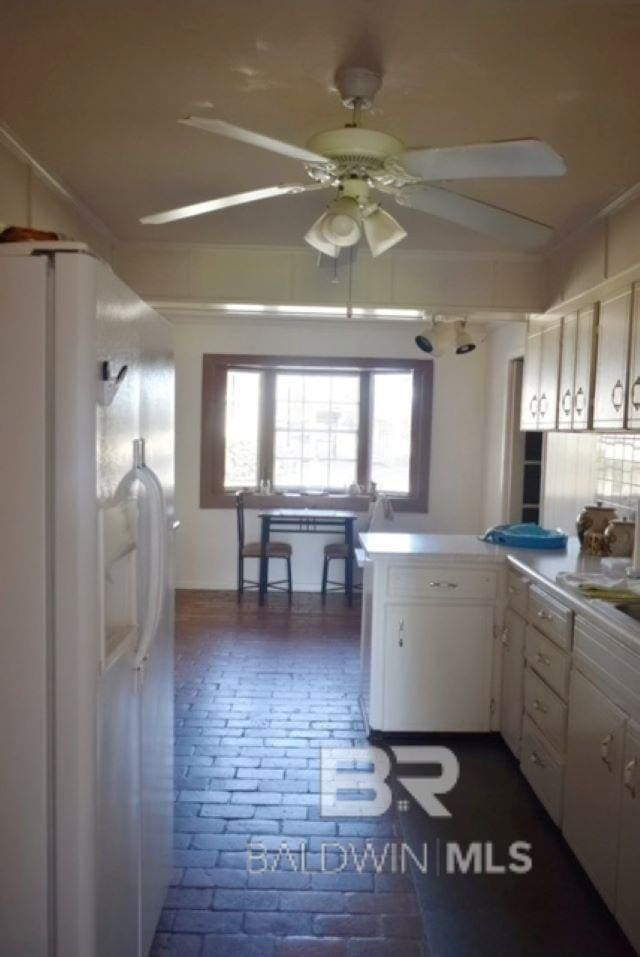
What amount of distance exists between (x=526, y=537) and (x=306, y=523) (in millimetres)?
2799

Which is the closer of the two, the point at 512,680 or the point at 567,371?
the point at 512,680

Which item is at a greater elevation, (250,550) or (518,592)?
(518,592)

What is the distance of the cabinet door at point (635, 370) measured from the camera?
2.80 metres

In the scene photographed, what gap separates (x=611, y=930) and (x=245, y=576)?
4.75 meters

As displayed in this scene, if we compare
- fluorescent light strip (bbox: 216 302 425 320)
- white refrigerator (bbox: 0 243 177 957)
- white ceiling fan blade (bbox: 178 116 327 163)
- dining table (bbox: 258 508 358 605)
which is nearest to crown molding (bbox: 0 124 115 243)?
fluorescent light strip (bbox: 216 302 425 320)

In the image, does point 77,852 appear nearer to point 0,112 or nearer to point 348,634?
point 0,112

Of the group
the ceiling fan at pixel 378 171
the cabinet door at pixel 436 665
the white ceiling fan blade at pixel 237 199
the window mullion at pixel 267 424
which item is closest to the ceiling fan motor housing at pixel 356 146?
the ceiling fan at pixel 378 171

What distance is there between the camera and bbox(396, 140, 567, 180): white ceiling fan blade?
1.78 m

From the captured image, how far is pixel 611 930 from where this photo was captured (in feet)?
7.18

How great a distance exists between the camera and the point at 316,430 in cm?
666

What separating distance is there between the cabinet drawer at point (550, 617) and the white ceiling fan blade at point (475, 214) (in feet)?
4.28

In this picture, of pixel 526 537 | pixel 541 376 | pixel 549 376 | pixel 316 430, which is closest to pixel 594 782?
pixel 526 537

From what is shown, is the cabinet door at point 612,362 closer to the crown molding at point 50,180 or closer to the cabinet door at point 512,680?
the cabinet door at point 512,680

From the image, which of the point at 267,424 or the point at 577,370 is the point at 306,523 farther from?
the point at 577,370
